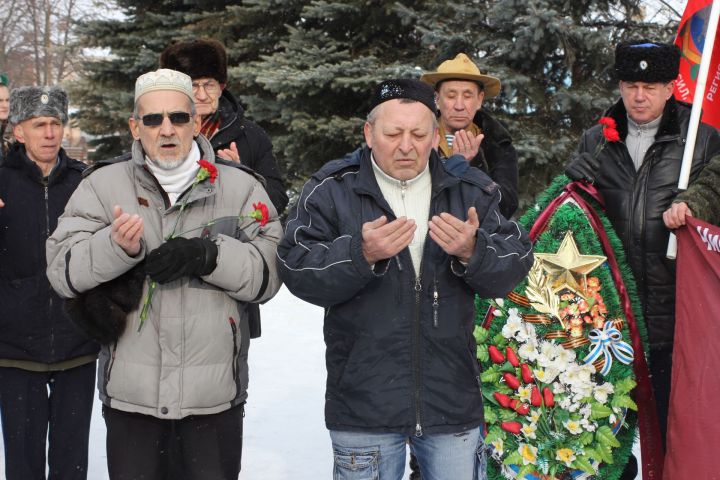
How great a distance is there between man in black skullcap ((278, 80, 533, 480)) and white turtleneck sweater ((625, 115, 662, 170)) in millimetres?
1212

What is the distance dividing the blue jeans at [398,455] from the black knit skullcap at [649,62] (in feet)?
5.95

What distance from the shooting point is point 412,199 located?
8.98 ft

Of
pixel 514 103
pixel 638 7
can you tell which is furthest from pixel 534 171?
pixel 638 7

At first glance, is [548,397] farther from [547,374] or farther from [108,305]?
[108,305]

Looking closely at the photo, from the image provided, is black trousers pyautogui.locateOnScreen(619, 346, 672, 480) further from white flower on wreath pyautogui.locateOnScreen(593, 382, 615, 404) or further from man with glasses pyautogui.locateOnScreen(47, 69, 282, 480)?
man with glasses pyautogui.locateOnScreen(47, 69, 282, 480)

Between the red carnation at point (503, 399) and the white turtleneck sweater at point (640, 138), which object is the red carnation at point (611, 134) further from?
the red carnation at point (503, 399)

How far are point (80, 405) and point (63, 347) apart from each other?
1.02 ft

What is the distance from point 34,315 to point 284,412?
2.36 m

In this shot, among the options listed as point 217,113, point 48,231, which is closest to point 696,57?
point 217,113

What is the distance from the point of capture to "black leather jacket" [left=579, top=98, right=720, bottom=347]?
3.56 m

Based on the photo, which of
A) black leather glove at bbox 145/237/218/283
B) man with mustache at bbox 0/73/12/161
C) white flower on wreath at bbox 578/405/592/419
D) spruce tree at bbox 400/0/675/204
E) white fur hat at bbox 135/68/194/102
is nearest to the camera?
black leather glove at bbox 145/237/218/283

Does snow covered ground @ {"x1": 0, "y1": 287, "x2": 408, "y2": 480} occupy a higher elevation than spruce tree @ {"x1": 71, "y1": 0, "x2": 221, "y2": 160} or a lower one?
lower

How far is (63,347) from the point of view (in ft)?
11.6

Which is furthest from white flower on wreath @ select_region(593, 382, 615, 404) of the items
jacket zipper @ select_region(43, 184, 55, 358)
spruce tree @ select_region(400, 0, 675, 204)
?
spruce tree @ select_region(400, 0, 675, 204)
